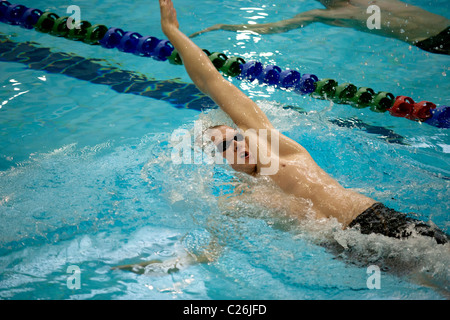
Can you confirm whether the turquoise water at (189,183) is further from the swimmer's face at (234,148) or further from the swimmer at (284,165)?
the swimmer's face at (234,148)

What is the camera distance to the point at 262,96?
15.8 feet

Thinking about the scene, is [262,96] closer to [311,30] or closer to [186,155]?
[186,155]

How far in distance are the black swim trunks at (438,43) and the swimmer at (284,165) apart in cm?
349

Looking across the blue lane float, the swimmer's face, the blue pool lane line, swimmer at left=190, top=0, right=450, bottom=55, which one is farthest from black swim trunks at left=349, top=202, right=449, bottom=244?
swimmer at left=190, top=0, right=450, bottom=55

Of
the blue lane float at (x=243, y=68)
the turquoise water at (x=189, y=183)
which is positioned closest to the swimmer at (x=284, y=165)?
the turquoise water at (x=189, y=183)

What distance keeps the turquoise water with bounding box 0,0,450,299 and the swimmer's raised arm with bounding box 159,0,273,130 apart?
1.29ft

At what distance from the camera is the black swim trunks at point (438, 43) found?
5320 mm

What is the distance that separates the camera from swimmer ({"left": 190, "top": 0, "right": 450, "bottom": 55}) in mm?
5387

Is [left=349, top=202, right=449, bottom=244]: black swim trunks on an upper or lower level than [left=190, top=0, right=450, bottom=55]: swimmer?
lower

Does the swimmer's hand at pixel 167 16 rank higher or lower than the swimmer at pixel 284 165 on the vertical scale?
higher

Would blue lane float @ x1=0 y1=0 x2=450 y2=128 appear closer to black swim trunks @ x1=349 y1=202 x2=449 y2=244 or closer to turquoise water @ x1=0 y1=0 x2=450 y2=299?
turquoise water @ x1=0 y1=0 x2=450 y2=299

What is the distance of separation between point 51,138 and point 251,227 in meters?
2.32

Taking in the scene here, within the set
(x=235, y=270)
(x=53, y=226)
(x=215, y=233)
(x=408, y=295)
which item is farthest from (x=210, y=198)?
(x=408, y=295)

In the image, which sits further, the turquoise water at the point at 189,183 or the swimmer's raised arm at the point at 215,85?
the swimmer's raised arm at the point at 215,85
